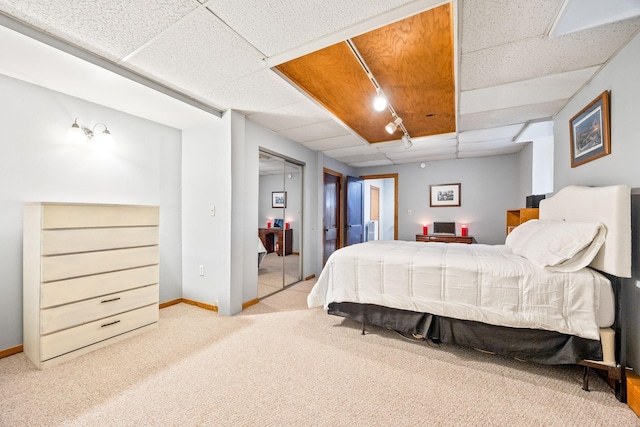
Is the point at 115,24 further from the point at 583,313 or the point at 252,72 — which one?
the point at 583,313

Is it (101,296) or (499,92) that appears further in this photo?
(499,92)

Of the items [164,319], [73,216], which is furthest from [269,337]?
[73,216]

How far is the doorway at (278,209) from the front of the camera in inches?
154

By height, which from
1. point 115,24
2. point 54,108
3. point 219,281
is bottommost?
point 219,281

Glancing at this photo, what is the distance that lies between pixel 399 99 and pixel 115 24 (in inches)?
96.3

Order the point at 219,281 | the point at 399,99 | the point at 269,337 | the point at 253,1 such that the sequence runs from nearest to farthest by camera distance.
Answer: the point at 253,1 < the point at 269,337 < the point at 399,99 < the point at 219,281

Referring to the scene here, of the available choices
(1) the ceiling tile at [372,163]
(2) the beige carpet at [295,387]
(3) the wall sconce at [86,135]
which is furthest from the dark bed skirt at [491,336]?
(1) the ceiling tile at [372,163]

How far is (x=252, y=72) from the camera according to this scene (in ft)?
6.95

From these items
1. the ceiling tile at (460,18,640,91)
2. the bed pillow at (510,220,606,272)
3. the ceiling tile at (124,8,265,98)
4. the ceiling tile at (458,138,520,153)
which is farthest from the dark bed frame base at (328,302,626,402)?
the ceiling tile at (458,138,520,153)

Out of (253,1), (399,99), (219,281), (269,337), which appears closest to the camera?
(253,1)

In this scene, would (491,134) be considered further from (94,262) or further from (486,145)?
(94,262)

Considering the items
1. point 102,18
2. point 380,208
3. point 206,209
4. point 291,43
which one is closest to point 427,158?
point 380,208

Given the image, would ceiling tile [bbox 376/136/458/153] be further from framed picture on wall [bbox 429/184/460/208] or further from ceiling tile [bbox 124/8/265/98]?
ceiling tile [bbox 124/8/265/98]

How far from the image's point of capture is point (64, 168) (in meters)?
2.38
